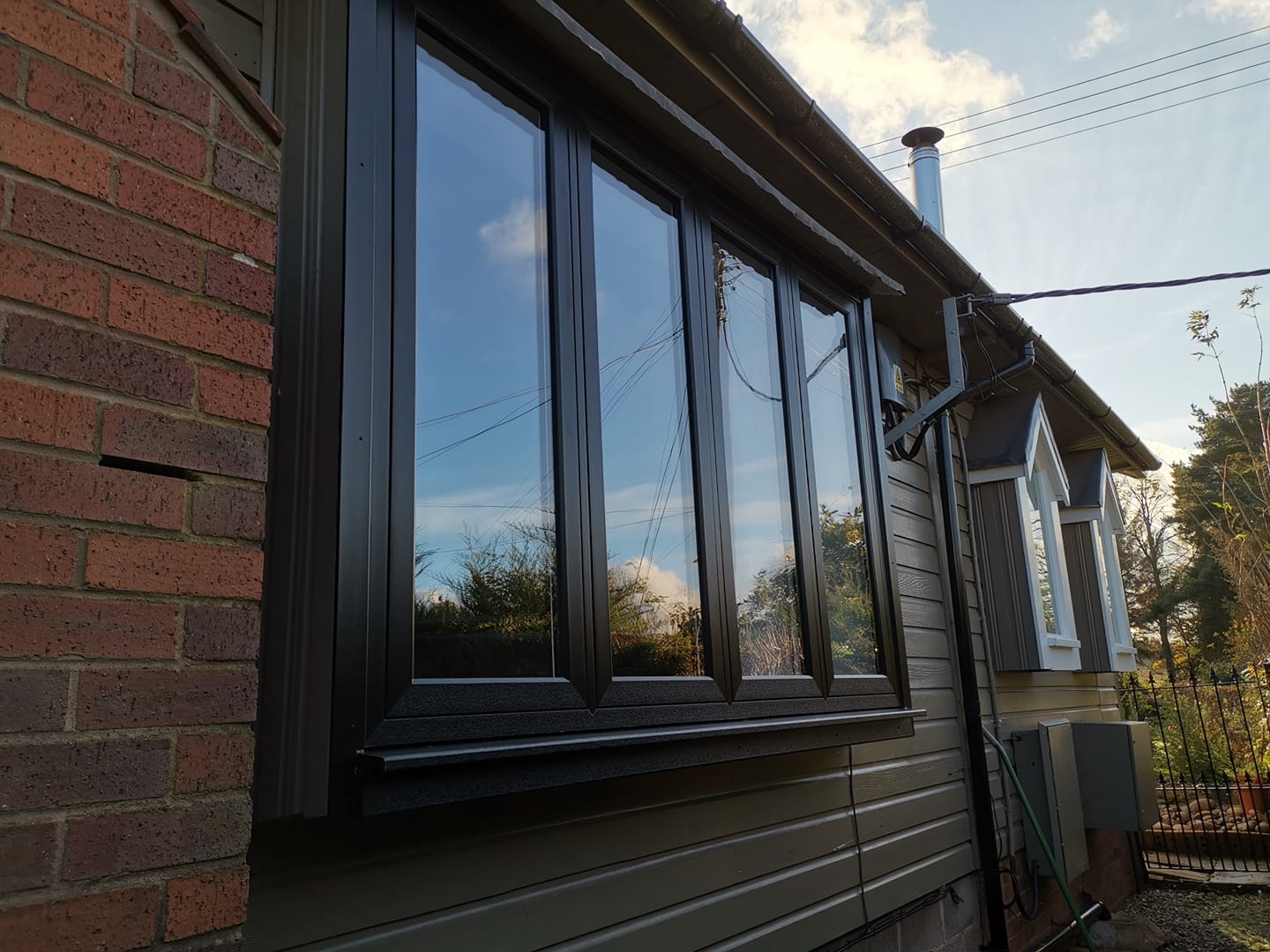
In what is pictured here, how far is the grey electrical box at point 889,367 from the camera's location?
463 centimetres

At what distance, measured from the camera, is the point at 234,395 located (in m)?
1.29

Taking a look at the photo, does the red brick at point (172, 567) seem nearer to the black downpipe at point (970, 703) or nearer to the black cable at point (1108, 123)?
the black downpipe at point (970, 703)

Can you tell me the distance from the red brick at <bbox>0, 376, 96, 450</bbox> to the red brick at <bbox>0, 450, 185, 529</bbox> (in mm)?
23

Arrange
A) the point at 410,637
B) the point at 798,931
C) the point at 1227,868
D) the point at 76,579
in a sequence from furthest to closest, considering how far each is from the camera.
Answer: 1. the point at 1227,868
2. the point at 798,931
3. the point at 410,637
4. the point at 76,579

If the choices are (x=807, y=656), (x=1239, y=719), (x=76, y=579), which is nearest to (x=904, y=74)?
(x=1239, y=719)

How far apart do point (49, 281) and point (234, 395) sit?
0.86 feet

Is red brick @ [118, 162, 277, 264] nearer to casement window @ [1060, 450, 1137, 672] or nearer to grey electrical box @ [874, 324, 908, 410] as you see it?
grey electrical box @ [874, 324, 908, 410]

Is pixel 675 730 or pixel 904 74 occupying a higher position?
pixel 904 74

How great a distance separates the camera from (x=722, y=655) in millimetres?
2516

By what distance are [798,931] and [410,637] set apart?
189cm

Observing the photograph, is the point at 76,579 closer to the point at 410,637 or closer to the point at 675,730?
the point at 410,637

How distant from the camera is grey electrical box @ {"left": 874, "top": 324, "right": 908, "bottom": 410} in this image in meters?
4.63

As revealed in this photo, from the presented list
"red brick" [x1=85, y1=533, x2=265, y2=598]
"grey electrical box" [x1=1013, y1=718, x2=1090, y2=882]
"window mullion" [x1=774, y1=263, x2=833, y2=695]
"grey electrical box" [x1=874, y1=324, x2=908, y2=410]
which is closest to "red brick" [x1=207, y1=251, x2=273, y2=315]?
"red brick" [x1=85, y1=533, x2=265, y2=598]

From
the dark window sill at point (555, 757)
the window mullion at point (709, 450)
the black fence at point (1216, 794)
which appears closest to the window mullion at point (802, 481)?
the dark window sill at point (555, 757)
